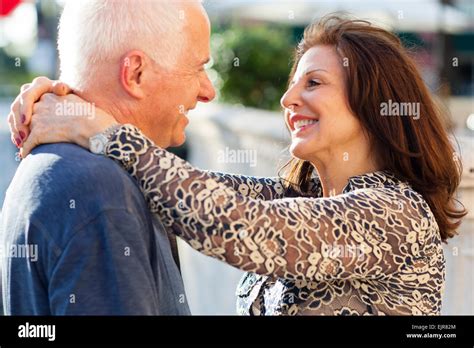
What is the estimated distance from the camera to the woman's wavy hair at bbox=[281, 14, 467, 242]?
2.52 metres

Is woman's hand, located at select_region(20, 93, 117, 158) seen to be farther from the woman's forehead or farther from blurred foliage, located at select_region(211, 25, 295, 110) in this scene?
blurred foliage, located at select_region(211, 25, 295, 110)

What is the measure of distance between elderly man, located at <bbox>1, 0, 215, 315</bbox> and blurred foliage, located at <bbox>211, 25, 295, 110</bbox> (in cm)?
893

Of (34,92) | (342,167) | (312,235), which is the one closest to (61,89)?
(34,92)

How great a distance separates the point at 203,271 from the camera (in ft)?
21.8

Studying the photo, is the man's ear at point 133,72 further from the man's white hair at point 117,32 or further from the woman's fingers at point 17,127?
the woman's fingers at point 17,127

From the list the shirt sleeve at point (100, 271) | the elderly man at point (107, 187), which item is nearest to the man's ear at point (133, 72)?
the elderly man at point (107, 187)

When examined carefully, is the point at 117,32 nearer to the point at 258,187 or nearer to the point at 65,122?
the point at 65,122

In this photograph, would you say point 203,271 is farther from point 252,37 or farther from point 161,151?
point 252,37

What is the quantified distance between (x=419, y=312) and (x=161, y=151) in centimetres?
86

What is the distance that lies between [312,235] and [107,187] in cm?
55

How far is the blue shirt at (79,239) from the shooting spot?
6.18ft

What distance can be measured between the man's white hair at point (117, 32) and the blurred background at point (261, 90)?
3.05 feet

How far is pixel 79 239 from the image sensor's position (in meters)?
1.88
